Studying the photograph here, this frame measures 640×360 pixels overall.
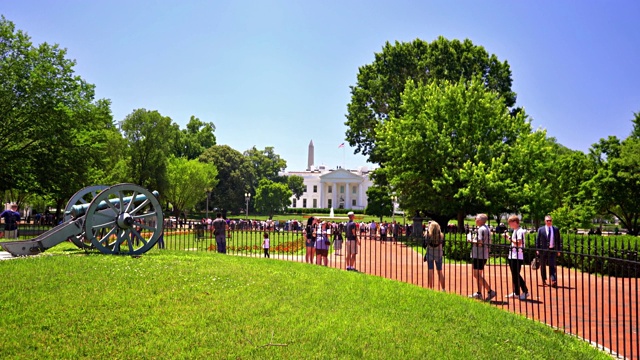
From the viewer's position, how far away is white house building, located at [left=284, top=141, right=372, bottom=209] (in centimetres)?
12619

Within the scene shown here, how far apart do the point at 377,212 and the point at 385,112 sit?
13267 millimetres

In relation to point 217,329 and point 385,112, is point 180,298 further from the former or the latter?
point 385,112

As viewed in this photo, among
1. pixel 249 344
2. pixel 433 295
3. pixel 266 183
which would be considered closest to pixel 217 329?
pixel 249 344

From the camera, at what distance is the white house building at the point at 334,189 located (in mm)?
126188

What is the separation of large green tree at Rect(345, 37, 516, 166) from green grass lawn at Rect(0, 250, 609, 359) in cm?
2826

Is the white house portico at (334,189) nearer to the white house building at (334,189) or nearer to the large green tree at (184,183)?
the white house building at (334,189)

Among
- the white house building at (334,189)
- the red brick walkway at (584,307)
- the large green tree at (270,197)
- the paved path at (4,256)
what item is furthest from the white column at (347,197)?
the paved path at (4,256)

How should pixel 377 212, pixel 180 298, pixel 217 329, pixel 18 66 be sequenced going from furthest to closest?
A: 1. pixel 377 212
2. pixel 18 66
3. pixel 180 298
4. pixel 217 329

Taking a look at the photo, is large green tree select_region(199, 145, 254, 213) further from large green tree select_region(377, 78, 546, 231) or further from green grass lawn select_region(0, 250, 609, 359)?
green grass lawn select_region(0, 250, 609, 359)

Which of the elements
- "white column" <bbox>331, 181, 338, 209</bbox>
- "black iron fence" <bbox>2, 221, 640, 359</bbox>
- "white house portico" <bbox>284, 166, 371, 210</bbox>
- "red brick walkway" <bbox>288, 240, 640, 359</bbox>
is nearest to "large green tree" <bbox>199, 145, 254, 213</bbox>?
"white house portico" <bbox>284, 166, 371, 210</bbox>

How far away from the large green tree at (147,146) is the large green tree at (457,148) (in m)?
27.9

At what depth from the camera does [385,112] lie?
132ft

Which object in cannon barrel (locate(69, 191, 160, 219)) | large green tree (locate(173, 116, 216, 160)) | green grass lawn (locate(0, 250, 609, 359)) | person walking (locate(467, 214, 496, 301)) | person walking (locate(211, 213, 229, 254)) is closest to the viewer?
green grass lawn (locate(0, 250, 609, 359))

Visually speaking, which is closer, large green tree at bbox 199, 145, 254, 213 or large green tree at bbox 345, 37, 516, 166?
large green tree at bbox 345, 37, 516, 166
